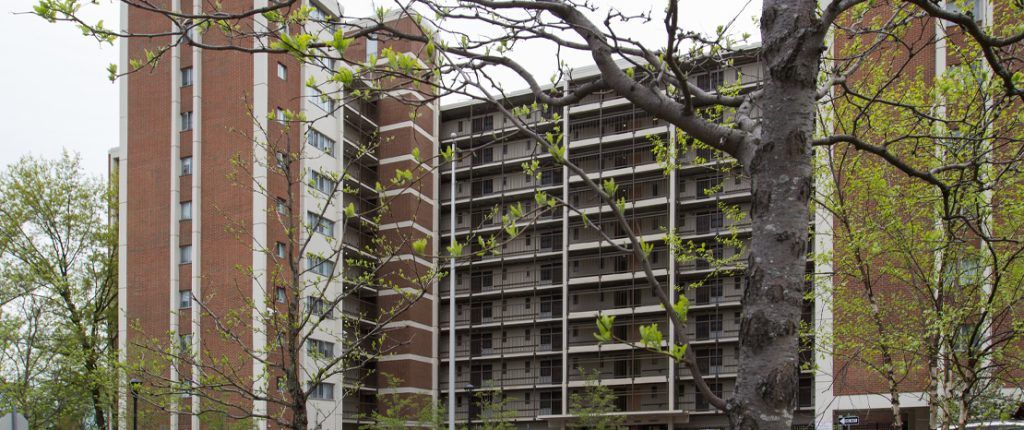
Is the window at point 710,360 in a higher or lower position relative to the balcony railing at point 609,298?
lower

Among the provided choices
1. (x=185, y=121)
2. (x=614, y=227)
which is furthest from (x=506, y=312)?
(x=185, y=121)

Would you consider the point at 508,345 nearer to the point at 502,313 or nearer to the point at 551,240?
the point at 502,313

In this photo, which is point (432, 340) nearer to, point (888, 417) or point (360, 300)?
point (360, 300)

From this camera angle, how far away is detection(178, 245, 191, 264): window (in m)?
41.1

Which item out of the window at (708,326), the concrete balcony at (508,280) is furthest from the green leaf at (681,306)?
the concrete balcony at (508,280)

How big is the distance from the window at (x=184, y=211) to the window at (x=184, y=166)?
4.77 feet

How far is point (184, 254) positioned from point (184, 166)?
14.1 ft

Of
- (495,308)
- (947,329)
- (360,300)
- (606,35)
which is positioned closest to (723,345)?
(495,308)

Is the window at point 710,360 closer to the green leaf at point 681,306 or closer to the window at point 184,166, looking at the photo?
the window at point 184,166

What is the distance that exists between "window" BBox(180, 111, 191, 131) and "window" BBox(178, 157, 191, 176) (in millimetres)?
1516

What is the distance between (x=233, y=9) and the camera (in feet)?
134

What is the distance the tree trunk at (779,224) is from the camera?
371 centimetres

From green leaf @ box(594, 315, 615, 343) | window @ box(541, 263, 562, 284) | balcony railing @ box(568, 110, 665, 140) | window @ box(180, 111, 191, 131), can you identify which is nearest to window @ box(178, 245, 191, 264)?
window @ box(180, 111, 191, 131)

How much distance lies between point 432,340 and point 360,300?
588 cm
